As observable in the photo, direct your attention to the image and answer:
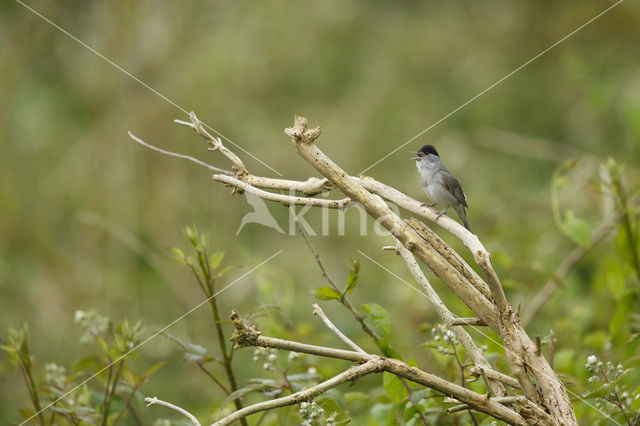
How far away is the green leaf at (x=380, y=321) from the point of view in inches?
68.8

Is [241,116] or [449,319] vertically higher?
[241,116]

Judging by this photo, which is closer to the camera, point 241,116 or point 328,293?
point 328,293

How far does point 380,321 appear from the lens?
177cm

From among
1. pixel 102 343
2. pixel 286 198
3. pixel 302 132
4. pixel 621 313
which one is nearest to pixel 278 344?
pixel 286 198

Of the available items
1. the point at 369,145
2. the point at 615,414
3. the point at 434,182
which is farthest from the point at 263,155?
the point at 615,414

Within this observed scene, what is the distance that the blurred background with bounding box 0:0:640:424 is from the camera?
5988 mm

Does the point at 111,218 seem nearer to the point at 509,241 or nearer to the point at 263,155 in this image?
the point at 263,155

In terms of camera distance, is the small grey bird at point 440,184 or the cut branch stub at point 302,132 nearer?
the cut branch stub at point 302,132

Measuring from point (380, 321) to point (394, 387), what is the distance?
18 cm

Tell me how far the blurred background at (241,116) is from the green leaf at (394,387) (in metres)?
3.34

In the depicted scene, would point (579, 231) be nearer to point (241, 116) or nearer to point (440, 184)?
point (440, 184)

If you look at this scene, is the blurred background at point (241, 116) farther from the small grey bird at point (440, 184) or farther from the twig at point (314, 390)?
the twig at point (314, 390)

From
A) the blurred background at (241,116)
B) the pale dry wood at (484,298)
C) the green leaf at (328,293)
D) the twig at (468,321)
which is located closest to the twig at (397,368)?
the pale dry wood at (484,298)

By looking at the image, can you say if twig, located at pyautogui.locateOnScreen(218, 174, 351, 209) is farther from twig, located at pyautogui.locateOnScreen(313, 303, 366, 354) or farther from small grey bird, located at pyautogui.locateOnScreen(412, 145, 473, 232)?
small grey bird, located at pyautogui.locateOnScreen(412, 145, 473, 232)
